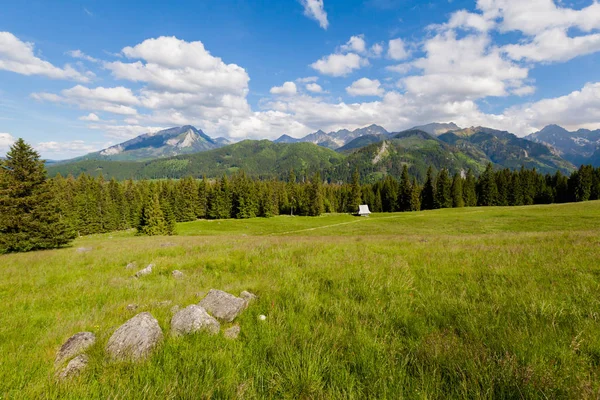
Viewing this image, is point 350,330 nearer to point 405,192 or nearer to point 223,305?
point 223,305

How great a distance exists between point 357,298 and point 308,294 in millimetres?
1168

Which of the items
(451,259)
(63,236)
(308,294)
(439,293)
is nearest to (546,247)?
(451,259)

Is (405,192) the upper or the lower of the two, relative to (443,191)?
lower

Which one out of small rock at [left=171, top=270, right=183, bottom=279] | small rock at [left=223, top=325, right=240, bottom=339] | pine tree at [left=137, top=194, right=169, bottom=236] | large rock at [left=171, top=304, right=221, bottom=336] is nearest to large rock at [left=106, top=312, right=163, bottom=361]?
Answer: large rock at [left=171, top=304, right=221, bottom=336]

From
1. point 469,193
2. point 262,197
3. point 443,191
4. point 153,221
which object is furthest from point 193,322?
point 469,193

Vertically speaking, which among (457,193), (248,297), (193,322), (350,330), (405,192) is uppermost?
(193,322)

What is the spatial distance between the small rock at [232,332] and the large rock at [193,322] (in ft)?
0.61

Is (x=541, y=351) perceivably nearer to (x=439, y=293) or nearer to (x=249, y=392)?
(x=439, y=293)

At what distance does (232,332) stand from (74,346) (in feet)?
7.95

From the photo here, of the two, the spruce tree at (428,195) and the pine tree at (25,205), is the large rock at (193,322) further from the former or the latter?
the spruce tree at (428,195)

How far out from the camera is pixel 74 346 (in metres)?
3.92

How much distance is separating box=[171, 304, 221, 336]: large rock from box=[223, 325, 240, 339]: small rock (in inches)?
7.3

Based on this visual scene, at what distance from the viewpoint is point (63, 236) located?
2848 centimetres

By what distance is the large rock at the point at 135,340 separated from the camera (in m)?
3.71
